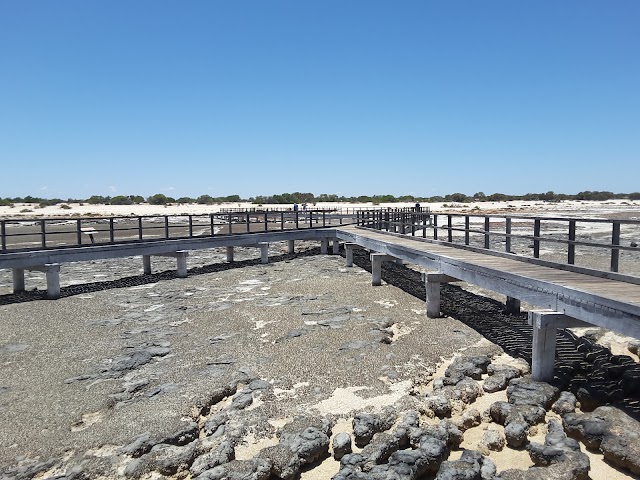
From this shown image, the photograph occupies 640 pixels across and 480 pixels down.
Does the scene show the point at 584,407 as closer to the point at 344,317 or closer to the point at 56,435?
the point at 344,317

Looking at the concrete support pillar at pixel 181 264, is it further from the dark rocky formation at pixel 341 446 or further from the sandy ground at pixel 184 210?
the sandy ground at pixel 184 210

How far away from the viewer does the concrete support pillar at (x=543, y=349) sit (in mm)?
7457

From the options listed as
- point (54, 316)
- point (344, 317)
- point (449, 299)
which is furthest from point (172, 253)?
point (449, 299)

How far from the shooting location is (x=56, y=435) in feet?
21.2

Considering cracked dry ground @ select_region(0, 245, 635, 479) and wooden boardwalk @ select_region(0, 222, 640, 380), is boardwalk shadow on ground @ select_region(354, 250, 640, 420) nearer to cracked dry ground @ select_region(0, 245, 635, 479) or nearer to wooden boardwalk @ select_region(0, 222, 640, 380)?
cracked dry ground @ select_region(0, 245, 635, 479)

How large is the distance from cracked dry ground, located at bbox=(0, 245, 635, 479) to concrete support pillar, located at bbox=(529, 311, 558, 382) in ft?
1.79

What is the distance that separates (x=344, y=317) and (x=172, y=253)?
362 inches

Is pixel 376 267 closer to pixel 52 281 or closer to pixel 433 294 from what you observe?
pixel 433 294

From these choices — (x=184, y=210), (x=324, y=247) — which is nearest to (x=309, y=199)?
(x=184, y=210)

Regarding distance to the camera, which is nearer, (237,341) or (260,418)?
(260,418)

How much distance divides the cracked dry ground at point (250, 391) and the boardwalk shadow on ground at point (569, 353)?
160mm

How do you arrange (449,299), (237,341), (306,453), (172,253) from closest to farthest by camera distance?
(306,453)
(237,341)
(449,299)
(172,253)

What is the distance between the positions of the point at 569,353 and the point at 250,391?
5.84m

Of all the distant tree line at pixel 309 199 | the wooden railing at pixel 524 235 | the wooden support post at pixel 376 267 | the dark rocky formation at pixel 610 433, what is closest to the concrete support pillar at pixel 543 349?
the dark rocky formation at pixel 610 433
